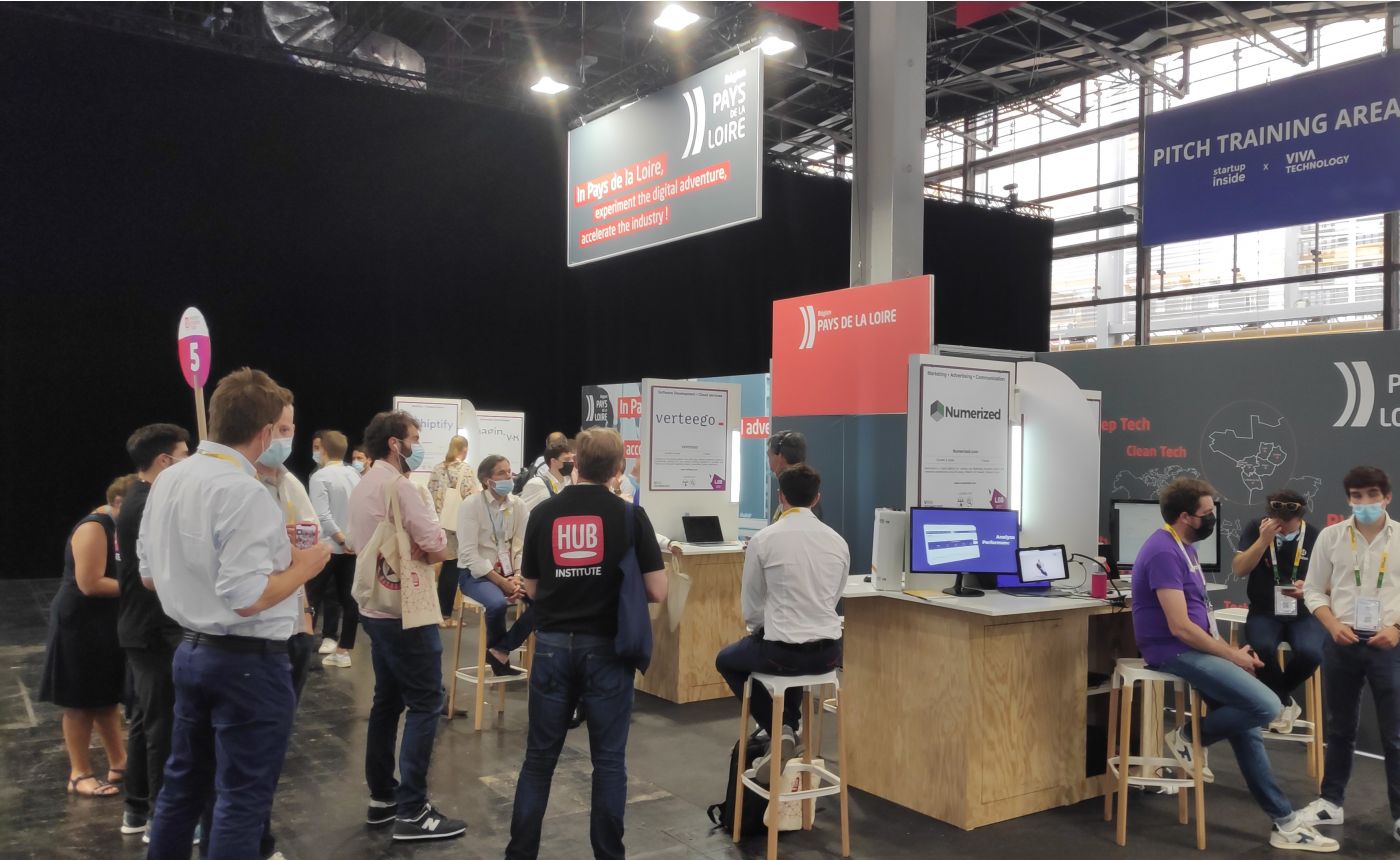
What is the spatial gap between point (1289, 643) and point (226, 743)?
178 inches

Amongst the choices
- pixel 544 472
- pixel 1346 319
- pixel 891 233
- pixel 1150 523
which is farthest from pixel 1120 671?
pixel 1346 319

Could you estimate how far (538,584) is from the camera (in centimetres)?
286

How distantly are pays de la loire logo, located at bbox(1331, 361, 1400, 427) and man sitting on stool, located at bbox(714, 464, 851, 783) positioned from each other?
3.61 meters

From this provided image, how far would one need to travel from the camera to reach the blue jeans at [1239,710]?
354 centimetres

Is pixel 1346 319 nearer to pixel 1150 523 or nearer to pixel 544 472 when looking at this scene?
pixel 1150 523

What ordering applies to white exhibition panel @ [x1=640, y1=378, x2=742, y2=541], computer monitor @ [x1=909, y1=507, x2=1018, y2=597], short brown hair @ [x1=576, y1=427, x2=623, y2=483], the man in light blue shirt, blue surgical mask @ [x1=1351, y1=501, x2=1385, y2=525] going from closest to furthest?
the man in light blue shirt < short brown hair @ [x1=576, y1=427, x2=623, y2=483] < blue surgical mask @ [x1=1351, y1=501, x2=1385, y2=525] < computer monitor @ [x1=909, y1=507, x2=1018, y2=597] < white exhibition panel @ [x1=640, y1=378, x2=742, y2=541]

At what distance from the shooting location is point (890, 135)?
587 centimetres

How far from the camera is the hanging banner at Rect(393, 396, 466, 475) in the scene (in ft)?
29.6

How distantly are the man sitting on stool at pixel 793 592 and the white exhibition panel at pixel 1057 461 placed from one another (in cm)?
166

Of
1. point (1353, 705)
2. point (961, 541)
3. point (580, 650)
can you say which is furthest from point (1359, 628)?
point (580, 650)

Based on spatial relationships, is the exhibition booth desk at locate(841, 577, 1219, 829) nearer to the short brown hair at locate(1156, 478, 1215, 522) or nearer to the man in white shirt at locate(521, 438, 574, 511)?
the short brown hair at locate(1156, 478, 1215, 522)

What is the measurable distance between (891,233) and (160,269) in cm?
769

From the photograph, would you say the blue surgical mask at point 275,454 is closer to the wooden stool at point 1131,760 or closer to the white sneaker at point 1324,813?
the wooden stool at point 1131,760

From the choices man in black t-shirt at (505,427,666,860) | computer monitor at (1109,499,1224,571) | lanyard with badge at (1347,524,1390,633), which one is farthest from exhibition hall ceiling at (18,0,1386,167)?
man in black t-shirt at (505,427,666,860)
